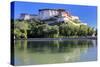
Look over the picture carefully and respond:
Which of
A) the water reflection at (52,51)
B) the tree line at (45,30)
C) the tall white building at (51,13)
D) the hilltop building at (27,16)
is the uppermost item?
the tall white building at (51,13)

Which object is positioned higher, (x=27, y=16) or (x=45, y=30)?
(x=27, y=16)

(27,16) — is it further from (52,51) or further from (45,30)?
(52,51)

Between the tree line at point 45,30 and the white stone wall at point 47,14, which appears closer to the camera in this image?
the tree line at point 45,30

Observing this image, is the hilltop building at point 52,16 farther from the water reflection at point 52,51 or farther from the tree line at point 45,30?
the water reflection at point 52,51

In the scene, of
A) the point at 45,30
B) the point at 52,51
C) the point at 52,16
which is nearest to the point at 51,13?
the point at 52,16

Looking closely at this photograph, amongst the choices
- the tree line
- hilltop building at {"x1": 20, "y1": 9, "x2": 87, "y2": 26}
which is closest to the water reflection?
the tree line

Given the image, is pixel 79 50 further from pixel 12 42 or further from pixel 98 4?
pixel 12 42

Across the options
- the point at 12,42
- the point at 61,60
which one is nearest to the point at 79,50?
the point at 61,60

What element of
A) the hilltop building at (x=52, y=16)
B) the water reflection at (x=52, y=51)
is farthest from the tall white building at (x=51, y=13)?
the water reflection at (x=52, y=51)

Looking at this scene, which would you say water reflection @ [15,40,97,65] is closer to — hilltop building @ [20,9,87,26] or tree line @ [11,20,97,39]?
tree line @ [11,20,97,39]
